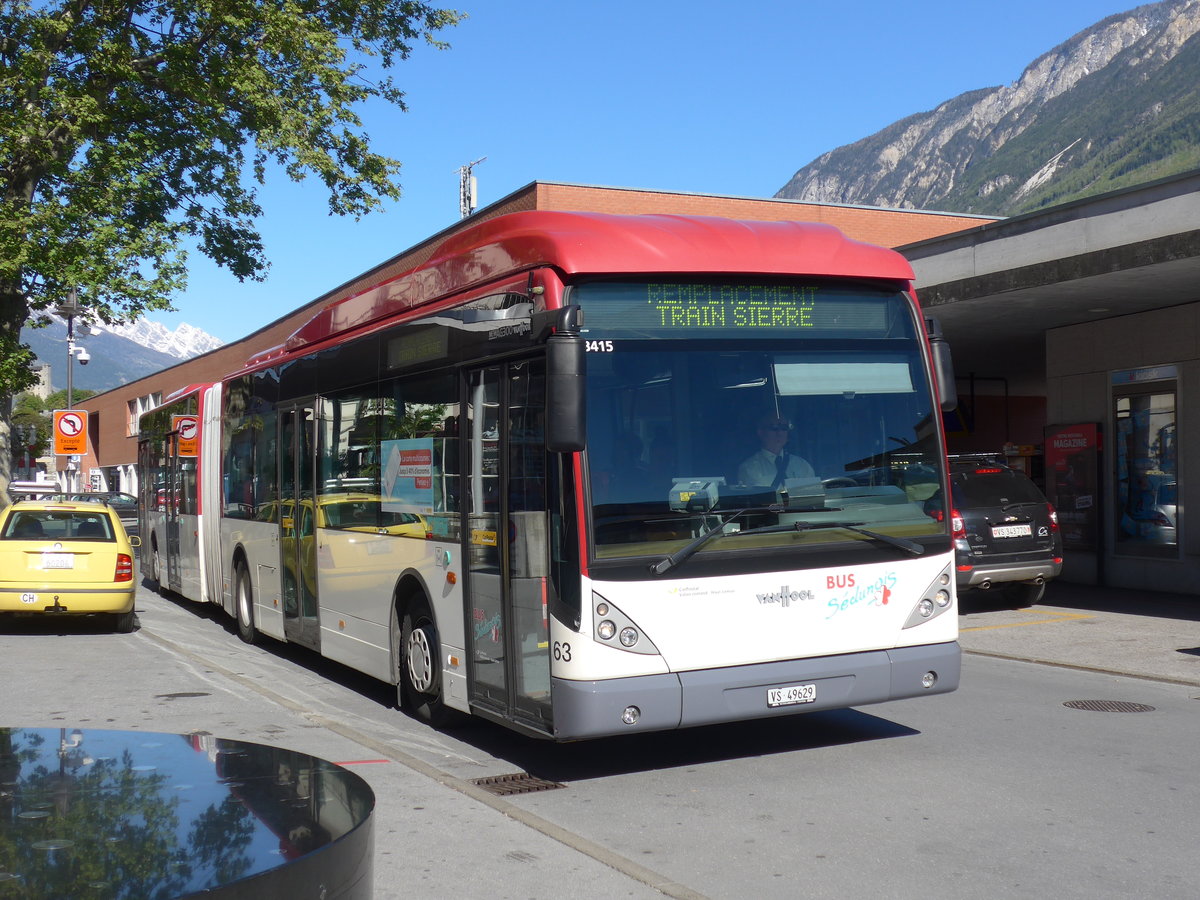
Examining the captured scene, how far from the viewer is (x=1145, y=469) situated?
17.5m

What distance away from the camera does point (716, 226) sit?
7.50 meters

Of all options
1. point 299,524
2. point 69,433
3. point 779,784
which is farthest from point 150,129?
point 779,784

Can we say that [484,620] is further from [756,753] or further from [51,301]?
[51,301]

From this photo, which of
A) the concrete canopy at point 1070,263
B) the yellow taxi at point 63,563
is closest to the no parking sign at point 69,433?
the yellow taxi at point 63,563

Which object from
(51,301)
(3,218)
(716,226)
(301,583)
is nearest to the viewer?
(716,226)

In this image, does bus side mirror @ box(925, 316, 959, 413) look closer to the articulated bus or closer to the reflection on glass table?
the articulated bus

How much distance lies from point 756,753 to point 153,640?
29.9 feet

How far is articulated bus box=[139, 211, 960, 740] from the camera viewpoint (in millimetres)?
6668

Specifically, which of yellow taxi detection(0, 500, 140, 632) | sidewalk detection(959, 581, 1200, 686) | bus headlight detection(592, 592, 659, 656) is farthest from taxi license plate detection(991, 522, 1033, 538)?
yellow taxi detection(0, 500, 140, 632)

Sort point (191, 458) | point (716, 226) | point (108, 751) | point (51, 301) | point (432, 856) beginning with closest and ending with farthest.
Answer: point (108, 751), point (432, 856), point (716, 226), point (191, 458), point (51, 301)

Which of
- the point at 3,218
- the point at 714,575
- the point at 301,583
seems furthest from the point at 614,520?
the point at 3,218

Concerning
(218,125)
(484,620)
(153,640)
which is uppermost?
(218,125)

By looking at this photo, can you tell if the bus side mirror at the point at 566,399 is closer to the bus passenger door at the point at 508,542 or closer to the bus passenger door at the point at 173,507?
the bus passenger door at the point at 508,542

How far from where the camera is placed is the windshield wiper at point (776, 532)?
668 cm
